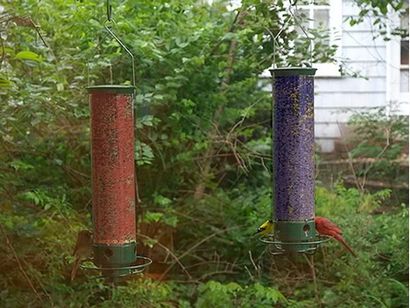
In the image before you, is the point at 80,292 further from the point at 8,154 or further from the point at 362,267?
the point at 362,267

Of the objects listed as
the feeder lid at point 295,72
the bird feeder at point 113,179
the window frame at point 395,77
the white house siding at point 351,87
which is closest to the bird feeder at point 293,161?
the feeder lid at point 295,72

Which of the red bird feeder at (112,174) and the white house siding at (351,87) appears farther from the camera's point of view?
the white house siding at (351,87)

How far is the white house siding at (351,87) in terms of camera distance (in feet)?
8.99

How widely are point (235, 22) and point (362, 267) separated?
0.83 m

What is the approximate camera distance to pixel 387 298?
95.6 inches

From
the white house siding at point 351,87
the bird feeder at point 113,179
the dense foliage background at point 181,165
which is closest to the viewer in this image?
the bird feeder at point 113,179

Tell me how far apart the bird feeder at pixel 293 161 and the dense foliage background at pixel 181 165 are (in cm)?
57

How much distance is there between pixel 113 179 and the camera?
1634 millimetres

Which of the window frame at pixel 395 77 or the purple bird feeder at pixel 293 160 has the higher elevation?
the window frame at pixel 395 77

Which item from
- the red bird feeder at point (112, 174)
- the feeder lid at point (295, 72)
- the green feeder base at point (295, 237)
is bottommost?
the green feeder base at point (295, 237)

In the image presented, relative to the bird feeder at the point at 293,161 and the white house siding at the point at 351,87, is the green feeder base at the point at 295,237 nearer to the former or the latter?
the bird feeder at the point at 293,161

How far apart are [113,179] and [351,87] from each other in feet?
4.56

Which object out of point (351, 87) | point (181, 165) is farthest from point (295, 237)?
point (351, 87)

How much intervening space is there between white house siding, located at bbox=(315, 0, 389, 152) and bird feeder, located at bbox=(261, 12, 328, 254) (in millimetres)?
1040
